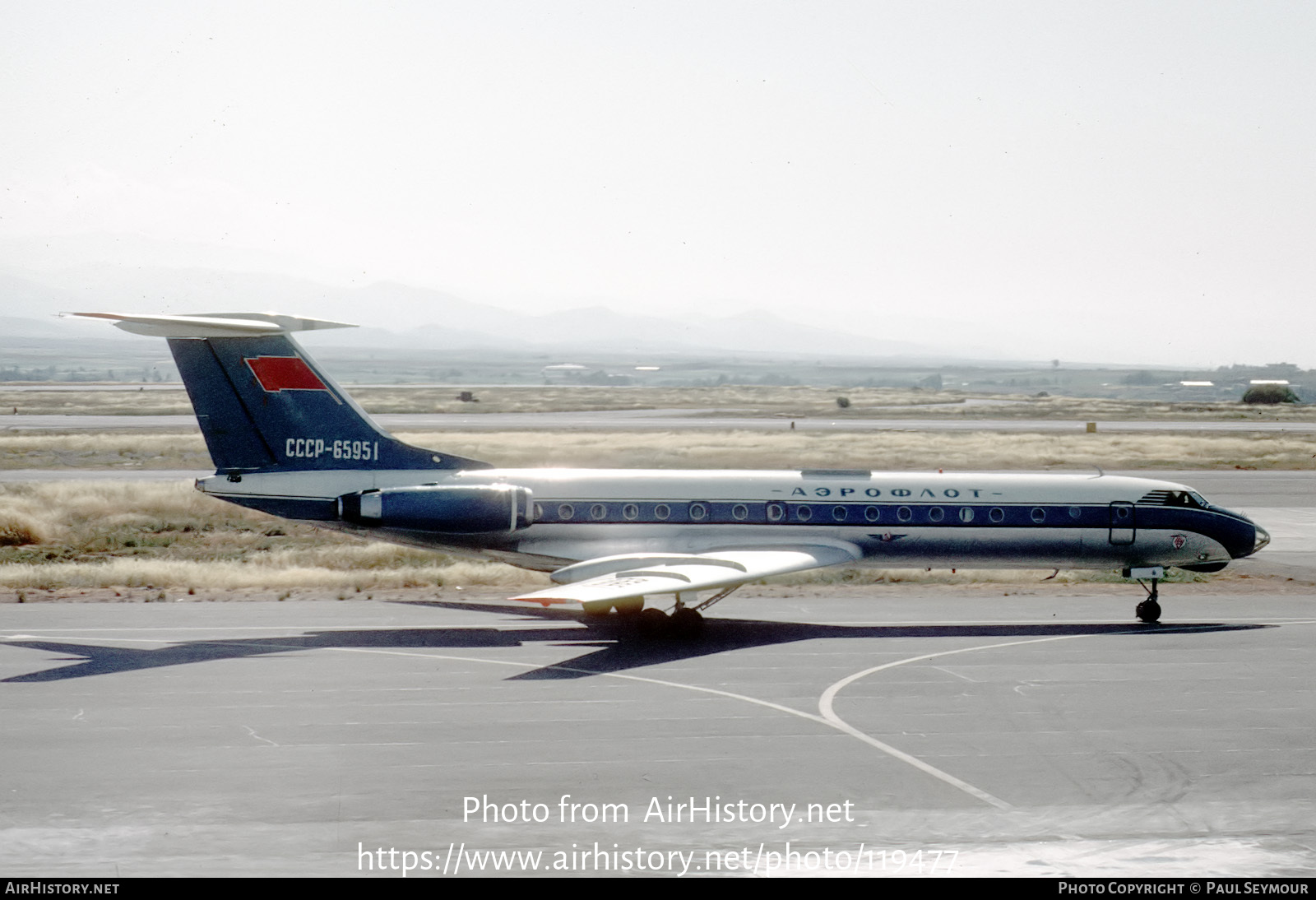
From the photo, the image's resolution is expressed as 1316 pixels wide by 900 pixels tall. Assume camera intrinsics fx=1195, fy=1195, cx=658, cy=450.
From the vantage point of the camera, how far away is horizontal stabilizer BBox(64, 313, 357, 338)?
853 inches

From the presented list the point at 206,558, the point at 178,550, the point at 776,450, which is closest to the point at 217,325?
the point at 206,558

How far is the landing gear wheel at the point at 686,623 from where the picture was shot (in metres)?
22.1

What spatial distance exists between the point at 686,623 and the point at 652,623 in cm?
69

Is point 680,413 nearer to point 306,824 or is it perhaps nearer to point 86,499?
point 86,499

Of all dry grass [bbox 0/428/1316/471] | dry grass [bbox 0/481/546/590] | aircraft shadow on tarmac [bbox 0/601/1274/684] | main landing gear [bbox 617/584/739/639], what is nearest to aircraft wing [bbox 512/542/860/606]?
main landing gear [bbox 617/584/739/639]

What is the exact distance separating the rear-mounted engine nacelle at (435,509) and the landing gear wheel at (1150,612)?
41.5ft

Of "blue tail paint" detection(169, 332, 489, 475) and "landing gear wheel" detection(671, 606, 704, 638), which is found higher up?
"blue tail paint" detection(169, 332, 489, 475)

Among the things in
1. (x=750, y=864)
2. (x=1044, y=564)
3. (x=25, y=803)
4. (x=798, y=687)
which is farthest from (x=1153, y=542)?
(x=25, y=803)

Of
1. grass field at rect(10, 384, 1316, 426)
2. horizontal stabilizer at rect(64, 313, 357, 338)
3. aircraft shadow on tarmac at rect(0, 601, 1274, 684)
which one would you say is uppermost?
horizontal stabilizer at rect(64, 313, 357, 338)

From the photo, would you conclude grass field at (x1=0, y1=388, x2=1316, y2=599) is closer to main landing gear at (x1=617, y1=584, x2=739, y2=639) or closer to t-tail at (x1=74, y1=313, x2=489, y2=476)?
t-tail at (x1=74, y1=313, x2=489, y2=476)

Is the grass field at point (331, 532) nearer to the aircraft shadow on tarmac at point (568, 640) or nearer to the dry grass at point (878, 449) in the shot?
the dry grass at point (878, 449)

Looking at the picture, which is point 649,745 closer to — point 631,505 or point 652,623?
point 652,623

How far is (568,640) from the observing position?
21766 mm

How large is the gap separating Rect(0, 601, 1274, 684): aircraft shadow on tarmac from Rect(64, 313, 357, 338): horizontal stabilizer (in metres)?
5.71
